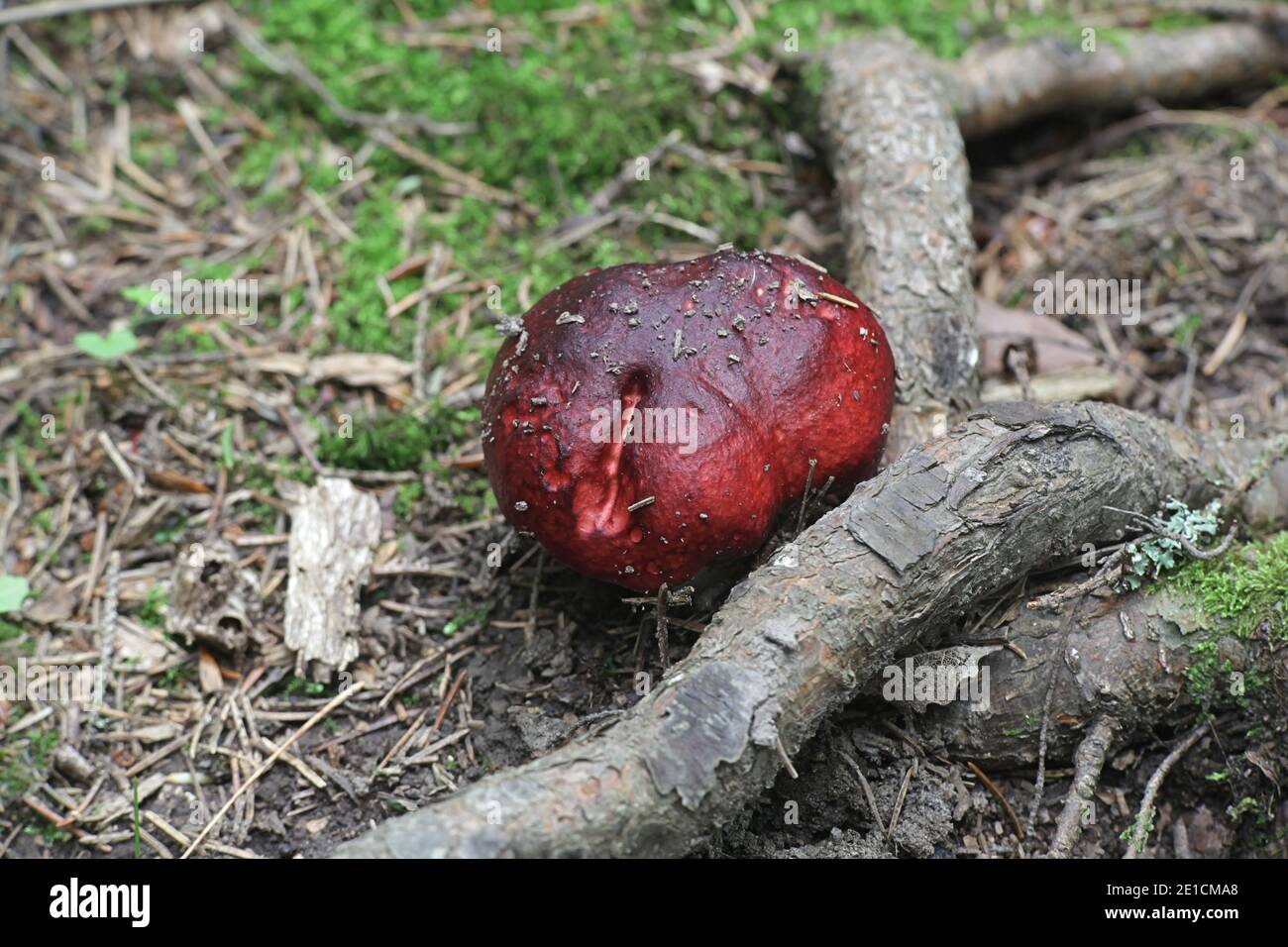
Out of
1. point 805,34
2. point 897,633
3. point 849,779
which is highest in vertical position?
point 805,34

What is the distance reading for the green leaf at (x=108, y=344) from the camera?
4.55 m

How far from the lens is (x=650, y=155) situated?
518 centimetres

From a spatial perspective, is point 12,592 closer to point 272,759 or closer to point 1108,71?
point 272,759

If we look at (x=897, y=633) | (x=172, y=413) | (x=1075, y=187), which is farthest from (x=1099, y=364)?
(x=172, y=413)

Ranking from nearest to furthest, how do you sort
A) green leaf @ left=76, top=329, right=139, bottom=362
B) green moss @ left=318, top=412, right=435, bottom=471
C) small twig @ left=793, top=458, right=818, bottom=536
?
small twig @ left=793, top=458, right=818, bottom=536, green moss @ left=318, top=412, right=435, bottom=471, green leaf @ left=76, top=329, right=139, bottom=362

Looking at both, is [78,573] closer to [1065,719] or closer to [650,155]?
[650,155]

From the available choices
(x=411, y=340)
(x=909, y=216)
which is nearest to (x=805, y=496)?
(x=909, y=216)

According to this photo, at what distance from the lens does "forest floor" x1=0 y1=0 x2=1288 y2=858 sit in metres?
3.49

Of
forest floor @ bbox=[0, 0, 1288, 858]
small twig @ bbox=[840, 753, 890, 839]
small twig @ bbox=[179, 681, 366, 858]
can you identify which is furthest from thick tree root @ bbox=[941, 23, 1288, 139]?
small twig @ bbox=[179, 681, 366, 858]

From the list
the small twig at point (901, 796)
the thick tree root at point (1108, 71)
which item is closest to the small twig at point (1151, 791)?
the small twig at point (901, 796)

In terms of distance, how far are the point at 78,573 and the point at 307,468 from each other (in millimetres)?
941

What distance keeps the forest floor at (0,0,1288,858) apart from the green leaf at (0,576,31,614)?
19 mm

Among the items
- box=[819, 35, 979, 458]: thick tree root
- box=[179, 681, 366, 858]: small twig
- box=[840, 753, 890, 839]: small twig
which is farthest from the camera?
box=[819, 35, 979, 458]: thick tree root

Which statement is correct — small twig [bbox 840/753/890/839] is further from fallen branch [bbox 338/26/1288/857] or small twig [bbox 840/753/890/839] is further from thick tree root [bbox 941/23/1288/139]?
thick tree root [bbox 941/23/1288/139]
